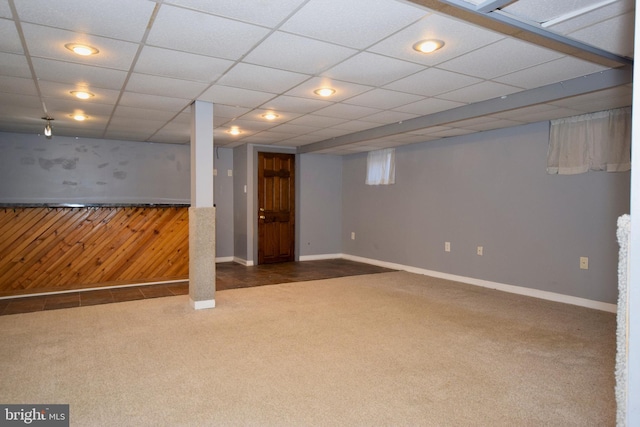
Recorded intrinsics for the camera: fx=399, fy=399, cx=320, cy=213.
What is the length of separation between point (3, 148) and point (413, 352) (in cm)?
695

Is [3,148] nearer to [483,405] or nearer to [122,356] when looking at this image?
[122,356]

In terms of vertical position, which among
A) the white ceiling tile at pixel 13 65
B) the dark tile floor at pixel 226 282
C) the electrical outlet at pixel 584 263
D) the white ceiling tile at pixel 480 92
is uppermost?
the white ceiling tile at pixel 480 92

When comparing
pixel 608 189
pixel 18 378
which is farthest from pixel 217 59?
pixel 608 189

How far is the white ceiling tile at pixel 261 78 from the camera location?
341 centimetres

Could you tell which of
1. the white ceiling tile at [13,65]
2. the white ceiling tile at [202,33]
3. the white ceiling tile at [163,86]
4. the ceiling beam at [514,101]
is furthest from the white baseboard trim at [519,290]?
the white ceiling tile at [13,65]

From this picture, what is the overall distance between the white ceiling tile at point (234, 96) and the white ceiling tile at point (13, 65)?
1487 millimetres

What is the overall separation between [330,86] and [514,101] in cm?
192

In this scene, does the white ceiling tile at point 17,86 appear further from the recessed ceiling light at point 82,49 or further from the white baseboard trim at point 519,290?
the white baseboard trim at point 519,290

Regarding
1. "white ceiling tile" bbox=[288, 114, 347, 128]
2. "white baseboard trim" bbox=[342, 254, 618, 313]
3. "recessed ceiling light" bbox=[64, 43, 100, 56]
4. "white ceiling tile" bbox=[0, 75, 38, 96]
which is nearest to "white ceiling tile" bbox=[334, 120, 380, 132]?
"white ceiling tile" bbox=[288, 114, 347, 128]

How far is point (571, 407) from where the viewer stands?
231cm

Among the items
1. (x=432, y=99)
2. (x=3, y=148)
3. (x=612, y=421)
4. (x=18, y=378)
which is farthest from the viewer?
(x=3, y=148)

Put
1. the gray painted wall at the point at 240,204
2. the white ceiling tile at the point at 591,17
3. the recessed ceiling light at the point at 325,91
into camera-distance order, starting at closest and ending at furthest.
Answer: the white ceiling tile at the point at 591,17 → the recessed ceiling light at the point at 325,91 → the gray painted wall at the point at 240,204

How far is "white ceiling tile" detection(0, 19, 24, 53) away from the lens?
253 centimetres

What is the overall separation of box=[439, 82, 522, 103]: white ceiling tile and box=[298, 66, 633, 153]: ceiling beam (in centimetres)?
11
